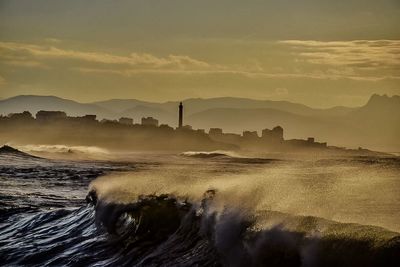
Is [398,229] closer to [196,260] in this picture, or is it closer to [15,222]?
[196,260]

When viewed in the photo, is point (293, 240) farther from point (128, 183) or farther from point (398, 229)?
point (128, 183)

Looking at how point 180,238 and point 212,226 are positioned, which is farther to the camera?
point 180,238

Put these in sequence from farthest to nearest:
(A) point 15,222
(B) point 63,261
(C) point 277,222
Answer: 1. (A) point 15,222
2. (B) point 63,261
3. (C) point 277,222

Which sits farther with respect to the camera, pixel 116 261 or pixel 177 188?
pixel 177 188

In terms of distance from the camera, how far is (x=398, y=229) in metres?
7.83

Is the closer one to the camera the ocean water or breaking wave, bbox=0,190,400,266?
breaking wave, bbox=0,190,400,266

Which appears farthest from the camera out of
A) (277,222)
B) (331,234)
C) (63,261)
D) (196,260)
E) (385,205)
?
(63,261)

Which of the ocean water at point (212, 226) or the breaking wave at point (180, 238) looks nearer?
the breaking wave at point (180, 238)

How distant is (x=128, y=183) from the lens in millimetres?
16453

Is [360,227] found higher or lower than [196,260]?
higher

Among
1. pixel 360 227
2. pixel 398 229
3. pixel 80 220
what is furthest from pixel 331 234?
pixel 80 220

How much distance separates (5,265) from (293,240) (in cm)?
530

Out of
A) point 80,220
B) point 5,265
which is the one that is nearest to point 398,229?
point 5,265

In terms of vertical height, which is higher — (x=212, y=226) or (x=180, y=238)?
(x=212, y=226)
